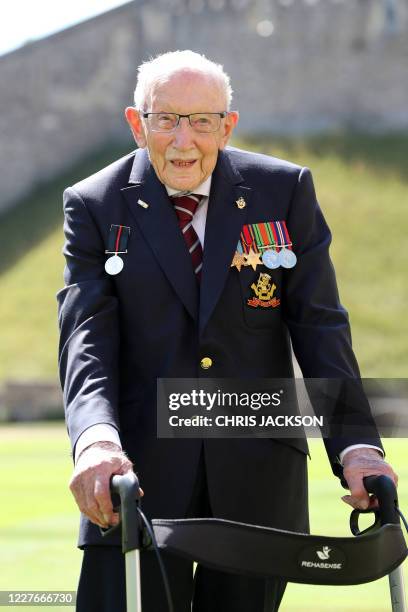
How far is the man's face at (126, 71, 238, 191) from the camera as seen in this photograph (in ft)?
12.1

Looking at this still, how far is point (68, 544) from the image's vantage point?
8.95 metres

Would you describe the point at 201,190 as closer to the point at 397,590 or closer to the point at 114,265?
the point at 114,265

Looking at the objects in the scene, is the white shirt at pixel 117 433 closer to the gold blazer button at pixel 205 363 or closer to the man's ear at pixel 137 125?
the man's ear at pixel 137 125

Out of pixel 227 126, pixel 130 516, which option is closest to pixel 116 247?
pixel 227 126

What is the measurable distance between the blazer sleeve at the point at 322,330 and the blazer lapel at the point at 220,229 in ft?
0.54

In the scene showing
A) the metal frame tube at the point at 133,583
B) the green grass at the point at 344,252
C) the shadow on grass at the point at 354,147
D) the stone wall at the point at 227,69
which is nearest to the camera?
the metal frame tube at the point at 133,583

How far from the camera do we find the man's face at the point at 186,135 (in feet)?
12.1

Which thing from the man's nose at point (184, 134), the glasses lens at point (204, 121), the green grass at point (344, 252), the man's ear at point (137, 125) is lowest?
the man's nose at point (184, 134)

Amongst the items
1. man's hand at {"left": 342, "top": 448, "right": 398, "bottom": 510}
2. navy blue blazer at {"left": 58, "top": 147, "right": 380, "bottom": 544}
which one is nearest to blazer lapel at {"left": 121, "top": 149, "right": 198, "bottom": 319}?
navy blue blazer at {"left": 58, "top": 147, "right": 380, "bottom": 544}

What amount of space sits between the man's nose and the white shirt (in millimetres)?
253

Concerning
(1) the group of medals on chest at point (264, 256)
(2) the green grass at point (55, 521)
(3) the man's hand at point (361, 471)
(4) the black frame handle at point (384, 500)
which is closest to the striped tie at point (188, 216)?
(1) the group of medals on chest at point (264, 256)

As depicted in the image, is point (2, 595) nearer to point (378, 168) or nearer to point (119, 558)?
point (119, 558)

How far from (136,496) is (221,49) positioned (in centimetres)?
4508

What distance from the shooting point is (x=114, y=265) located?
3.83 m
